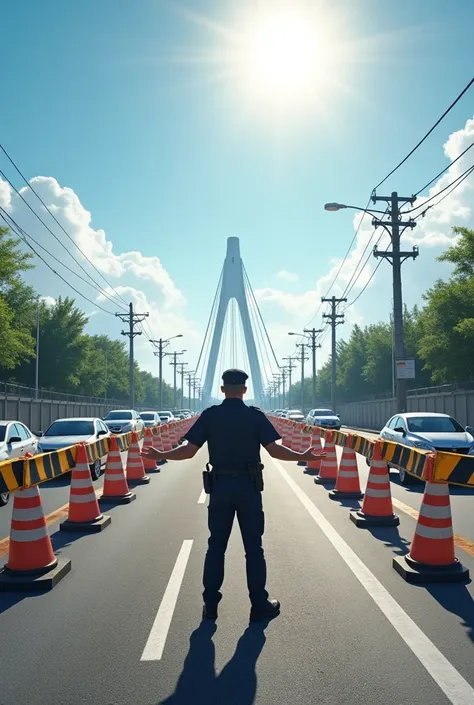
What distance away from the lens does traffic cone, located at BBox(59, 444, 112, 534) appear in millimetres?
9156

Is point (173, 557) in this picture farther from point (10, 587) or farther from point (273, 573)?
point (10, 587)

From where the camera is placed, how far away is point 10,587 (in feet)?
20.5

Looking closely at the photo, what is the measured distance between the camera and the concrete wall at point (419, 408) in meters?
33.7

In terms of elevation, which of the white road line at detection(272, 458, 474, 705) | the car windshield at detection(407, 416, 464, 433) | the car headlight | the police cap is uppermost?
the police cap

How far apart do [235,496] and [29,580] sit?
248cm

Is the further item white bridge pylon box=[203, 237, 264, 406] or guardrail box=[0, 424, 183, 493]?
white bridge pylon box=[203, 237, 264, 406]

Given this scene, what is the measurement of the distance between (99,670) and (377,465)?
225 inches

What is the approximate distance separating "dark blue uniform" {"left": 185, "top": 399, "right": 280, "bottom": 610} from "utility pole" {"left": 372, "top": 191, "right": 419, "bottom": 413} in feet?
74.8

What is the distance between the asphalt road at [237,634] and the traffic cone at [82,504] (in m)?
0.88

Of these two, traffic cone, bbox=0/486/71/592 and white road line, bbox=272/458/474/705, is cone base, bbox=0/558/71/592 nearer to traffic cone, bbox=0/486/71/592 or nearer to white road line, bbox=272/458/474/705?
traffic cone, bbox=0/486/71/592

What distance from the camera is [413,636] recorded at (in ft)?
15.9

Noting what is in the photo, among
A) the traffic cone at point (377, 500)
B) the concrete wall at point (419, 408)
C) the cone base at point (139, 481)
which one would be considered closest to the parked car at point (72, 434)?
the cone base at point (139, 481)

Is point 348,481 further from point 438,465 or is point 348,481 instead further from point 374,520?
point 438,465

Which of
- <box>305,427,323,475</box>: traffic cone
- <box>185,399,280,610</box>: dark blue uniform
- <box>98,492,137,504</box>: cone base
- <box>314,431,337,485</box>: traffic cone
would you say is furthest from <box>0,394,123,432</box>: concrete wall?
<box>185,399,280,610</box>: dark blue uniform
